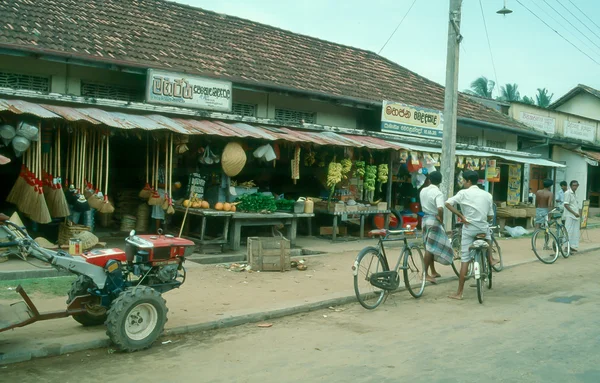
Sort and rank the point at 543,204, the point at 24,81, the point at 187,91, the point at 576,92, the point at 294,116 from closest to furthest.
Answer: the point at 24,81
the point at 187,91
the point at 543,204
the point at 294,116
the point at 576,92

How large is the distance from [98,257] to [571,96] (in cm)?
3818

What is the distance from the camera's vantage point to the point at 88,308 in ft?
20.2

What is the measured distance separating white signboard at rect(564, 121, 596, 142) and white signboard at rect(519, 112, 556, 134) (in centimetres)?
147

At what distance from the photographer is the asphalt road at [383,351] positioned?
511 cm

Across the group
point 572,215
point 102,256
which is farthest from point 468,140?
point 102,256

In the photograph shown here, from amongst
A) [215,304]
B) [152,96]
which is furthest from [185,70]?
[215,304]

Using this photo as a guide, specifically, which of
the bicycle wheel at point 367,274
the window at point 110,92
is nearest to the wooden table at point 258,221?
the window at point 110,92

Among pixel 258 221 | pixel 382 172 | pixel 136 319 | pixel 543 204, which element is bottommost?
pixel 136 319

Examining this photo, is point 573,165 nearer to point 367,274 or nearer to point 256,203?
point 256,203

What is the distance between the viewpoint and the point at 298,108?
15.7 metres

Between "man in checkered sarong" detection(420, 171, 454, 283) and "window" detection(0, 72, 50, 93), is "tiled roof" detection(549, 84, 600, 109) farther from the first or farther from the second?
"window" detection(0, 72, 50, 93)

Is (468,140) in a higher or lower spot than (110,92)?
lower

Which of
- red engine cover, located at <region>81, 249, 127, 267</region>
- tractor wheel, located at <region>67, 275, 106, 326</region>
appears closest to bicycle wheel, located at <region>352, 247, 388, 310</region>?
red engine cover, located at <region>81, 249, 127, 267</region>

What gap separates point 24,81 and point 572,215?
40.8ft
